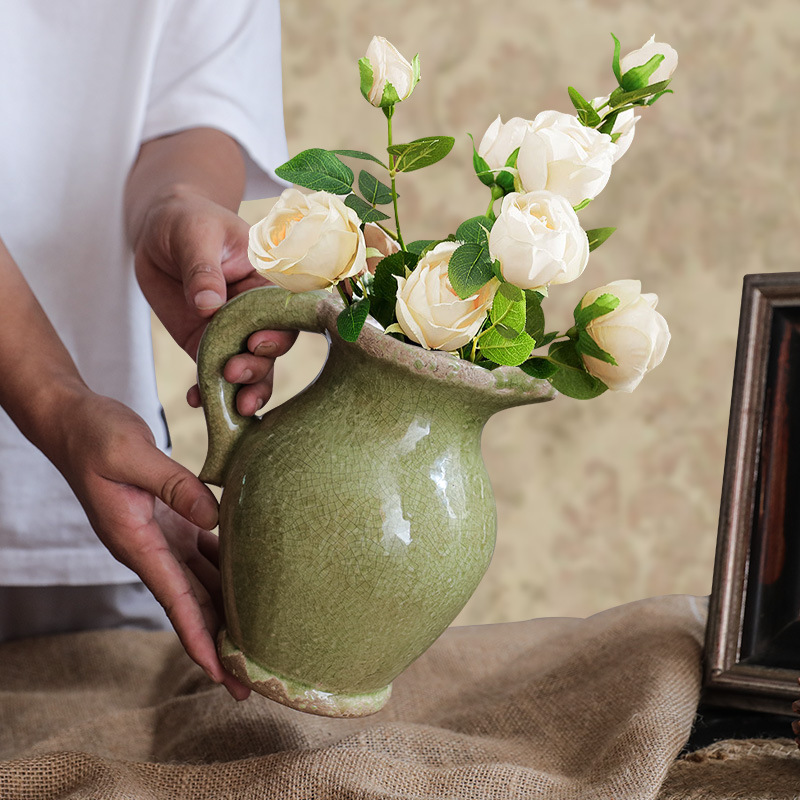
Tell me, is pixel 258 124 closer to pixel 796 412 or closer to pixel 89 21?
pixel 89 21

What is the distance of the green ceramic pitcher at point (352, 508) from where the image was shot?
53 cm

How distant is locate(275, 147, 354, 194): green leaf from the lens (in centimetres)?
51

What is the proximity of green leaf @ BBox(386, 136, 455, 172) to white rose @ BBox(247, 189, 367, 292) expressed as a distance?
0.04 meters

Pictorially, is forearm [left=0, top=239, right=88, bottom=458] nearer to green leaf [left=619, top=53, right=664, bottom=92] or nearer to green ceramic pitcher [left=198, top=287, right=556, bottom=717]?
green ceramic pitcher [left=198, top=287, right=556, bottom=717]

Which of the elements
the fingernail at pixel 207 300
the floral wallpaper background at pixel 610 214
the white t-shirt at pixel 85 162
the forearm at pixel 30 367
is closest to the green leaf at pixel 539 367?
the fingernail at pixel 207 300

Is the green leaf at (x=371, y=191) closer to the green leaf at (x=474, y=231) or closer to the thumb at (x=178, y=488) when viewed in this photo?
the green leaf at (x=474, y=231)

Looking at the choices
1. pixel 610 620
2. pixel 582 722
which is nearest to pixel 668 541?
→ pixel 610 620

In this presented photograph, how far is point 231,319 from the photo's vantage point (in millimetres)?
584

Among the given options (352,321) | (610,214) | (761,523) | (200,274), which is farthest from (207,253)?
(610,214)

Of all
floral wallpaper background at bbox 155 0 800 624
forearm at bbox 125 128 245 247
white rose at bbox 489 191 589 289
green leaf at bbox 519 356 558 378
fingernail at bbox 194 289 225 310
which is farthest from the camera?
floral wallpaper background at bbox 155 0 800 624

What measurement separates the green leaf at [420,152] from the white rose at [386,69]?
0.09ft

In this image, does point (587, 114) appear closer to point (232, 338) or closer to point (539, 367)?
point (539, 367)

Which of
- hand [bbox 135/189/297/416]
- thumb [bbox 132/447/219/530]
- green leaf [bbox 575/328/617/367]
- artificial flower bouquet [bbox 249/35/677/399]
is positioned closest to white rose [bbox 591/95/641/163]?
artificial flower bouquet [bbox 249/35/677/399]

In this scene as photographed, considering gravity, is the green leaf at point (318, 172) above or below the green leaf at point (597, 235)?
above
